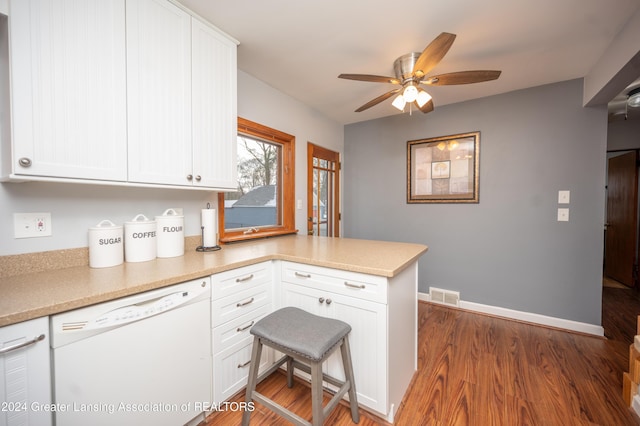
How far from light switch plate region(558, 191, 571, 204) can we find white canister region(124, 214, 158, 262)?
3.53 m

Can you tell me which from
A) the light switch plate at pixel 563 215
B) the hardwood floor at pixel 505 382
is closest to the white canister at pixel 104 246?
the hardwood floor at pixel 505 382

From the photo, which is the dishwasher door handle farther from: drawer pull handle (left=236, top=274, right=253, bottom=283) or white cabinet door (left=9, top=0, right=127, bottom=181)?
drawer pull handle (left=236, top=274, right=253, bottom=283)

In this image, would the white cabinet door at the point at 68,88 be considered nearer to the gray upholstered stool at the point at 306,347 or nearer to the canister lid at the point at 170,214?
the canister lid at the point at 170,214

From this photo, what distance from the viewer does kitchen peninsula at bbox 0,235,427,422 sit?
1.14 m

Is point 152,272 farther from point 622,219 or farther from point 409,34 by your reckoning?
point 622,219

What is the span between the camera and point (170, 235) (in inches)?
61.7

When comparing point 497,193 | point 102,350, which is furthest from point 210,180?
point 497,193

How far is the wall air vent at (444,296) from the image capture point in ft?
9.48

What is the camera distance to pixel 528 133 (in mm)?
2547

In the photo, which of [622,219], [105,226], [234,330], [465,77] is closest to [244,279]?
[234,330]

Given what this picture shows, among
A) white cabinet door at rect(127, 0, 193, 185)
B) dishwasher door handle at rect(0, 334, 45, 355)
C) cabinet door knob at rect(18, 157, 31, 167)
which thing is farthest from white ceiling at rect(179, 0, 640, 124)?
dishwasher door handle at rect(0, 334, 45, 355)

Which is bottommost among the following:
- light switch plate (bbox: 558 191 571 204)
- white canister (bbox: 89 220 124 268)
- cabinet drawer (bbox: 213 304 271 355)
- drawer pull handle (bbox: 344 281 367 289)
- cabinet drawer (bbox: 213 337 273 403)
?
cabinet drawer (bbox: 213 337 273 403)

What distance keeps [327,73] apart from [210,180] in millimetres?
1448

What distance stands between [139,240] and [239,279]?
631mm
